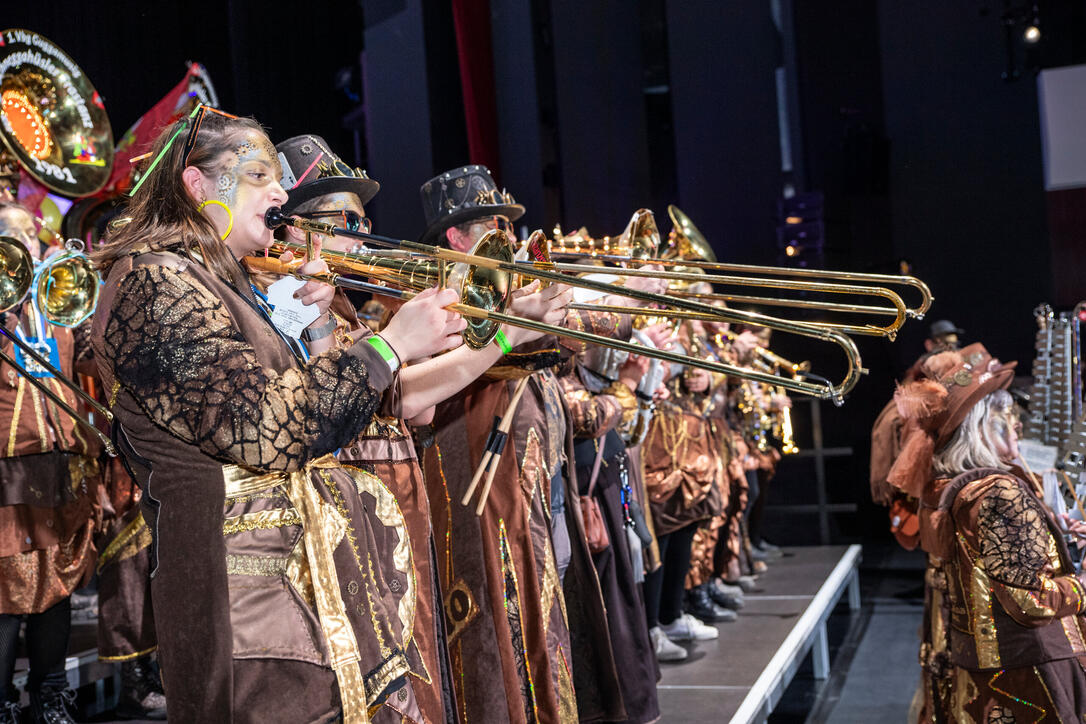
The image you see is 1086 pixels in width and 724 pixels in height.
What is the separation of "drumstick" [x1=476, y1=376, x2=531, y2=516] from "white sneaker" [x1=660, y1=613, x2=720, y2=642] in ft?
8.62

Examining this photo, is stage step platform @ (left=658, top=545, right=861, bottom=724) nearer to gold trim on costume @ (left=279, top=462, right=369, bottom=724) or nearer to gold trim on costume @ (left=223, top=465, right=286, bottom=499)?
gold trim on costume @ (left=279, top=462, right=369, bottom=724)

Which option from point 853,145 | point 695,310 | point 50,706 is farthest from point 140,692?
point 853,145

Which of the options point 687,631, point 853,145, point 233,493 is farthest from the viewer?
point 853,145

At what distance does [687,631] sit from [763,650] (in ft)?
1.45

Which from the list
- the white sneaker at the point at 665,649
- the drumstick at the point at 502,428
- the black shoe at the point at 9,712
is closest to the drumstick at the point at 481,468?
the drumstick at the point at 502,428

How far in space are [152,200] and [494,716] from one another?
1669 millimetres

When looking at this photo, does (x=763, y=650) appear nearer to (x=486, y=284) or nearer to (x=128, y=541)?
(x=128, y=541)

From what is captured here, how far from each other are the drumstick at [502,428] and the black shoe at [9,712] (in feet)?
5.71

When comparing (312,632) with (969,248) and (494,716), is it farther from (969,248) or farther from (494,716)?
(969,248)

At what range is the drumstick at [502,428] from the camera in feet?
9.78

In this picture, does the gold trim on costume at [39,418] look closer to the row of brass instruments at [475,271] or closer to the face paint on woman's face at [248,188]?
the row of brass instruments at [475,271]

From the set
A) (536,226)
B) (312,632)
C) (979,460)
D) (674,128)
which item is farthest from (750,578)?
(312,632)
